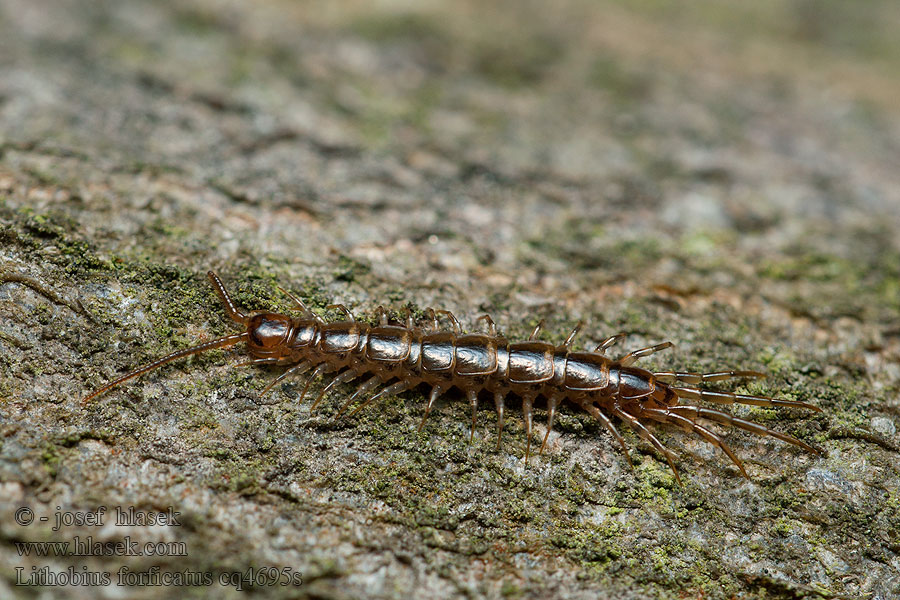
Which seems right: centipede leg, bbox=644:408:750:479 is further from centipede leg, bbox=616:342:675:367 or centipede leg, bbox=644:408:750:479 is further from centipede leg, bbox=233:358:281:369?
centipede leg, bbox=233:358:281:369

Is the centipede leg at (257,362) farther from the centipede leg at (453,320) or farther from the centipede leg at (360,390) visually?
the centipede leg at (453,320)

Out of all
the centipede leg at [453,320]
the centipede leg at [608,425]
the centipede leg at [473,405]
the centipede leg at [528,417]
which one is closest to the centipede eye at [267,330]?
the centipede leg at [453,320]

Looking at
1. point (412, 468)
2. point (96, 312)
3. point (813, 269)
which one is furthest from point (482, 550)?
point (813, 269)

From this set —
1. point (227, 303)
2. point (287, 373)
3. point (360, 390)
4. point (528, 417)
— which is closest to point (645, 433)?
point (528, 417)

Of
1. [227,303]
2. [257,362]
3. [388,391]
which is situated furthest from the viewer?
[227,303]

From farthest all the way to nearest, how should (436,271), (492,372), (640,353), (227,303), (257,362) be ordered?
(436,271)
(640,353)
(227,303)
(257,362)
(492,372)

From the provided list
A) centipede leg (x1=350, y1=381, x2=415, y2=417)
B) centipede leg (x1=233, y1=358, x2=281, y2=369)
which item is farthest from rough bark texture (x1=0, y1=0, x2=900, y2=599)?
centipede leg (x1=350, y1=381, x2=415, y2=417)

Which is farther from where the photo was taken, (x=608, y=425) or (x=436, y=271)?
(x=436, y=271)

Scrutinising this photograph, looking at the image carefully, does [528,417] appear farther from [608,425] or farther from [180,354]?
[180,354]

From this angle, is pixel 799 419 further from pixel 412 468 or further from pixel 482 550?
pixel 412 468
